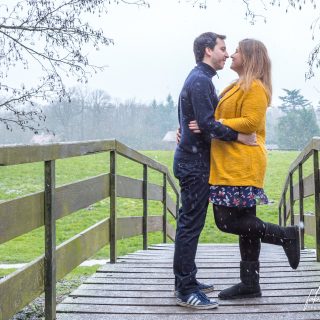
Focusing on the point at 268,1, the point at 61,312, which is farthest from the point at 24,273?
the point at 268,1

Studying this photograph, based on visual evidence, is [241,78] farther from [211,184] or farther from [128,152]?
[128,152]

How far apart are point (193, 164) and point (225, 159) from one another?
191 millimetres

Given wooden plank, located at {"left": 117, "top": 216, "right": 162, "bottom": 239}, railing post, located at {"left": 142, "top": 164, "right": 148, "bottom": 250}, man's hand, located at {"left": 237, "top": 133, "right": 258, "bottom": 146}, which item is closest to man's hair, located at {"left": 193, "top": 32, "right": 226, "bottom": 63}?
man's hand, located at {"left": 237, "top": 133, "right": 258, "bottom": 146}

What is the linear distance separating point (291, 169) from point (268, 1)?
6.46ft

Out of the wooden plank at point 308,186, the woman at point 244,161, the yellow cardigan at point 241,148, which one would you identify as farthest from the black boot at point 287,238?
the wooden plank at point 308,186

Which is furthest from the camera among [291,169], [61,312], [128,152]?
[291,169]

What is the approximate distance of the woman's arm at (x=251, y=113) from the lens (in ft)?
10.8

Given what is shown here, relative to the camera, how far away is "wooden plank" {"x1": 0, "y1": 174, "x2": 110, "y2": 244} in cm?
247

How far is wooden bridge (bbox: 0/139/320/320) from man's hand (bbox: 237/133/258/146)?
88 cm

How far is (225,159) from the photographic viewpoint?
3344mm

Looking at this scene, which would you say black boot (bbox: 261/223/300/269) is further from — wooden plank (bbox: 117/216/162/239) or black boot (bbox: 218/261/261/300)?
wooden plank (bbox: 117/216/162/239)

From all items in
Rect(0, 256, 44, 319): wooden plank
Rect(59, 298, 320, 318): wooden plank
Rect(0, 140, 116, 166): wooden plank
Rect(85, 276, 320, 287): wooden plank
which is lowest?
Rect(85, 276, 320, 287): wooden plank

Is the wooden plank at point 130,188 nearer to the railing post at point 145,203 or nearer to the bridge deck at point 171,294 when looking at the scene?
the railing post at point 145,203

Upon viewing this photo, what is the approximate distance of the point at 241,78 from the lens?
3402 millimetres
